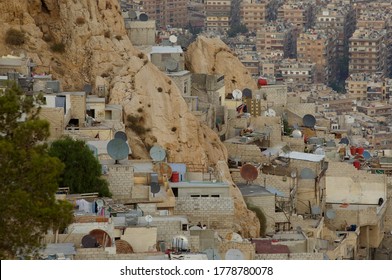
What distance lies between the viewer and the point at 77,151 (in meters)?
36.9

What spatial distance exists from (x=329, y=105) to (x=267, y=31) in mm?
45486

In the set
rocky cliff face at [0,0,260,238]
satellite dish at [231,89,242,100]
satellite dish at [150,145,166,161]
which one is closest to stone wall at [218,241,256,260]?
satellite dish at [150,145,166,161]

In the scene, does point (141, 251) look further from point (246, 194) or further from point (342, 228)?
point (342, 228)

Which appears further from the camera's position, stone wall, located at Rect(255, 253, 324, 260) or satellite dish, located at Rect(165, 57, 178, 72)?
satellite dish, located at Rect(165, 57, 178, 72)

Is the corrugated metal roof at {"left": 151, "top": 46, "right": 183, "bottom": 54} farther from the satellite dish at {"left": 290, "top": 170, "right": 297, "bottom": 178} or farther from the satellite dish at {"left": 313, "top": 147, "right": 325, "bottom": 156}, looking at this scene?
the satellite dish at {"left": 290, "top": 170, "right": 297, "bottom": 178}

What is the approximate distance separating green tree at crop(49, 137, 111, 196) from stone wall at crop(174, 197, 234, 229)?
266 centimetres

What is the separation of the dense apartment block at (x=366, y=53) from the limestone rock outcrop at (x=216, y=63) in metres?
93.5

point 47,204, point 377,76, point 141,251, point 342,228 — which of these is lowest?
point 377,76

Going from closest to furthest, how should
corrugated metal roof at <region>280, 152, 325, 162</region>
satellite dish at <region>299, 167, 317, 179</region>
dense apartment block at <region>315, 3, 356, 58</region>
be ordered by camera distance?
satellite dish at <region>299, 167, 317, 179</region>
corrugated metal roof at <region>280, 152, 325, 162</region>
dense apartment block at <region>315, 3, 356, 58</region>

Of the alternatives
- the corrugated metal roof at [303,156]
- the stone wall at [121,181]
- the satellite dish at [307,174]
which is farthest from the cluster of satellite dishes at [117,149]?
the corrugated metal roof at [303,156]

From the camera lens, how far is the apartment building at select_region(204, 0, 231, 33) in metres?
177

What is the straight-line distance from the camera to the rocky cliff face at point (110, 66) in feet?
146
